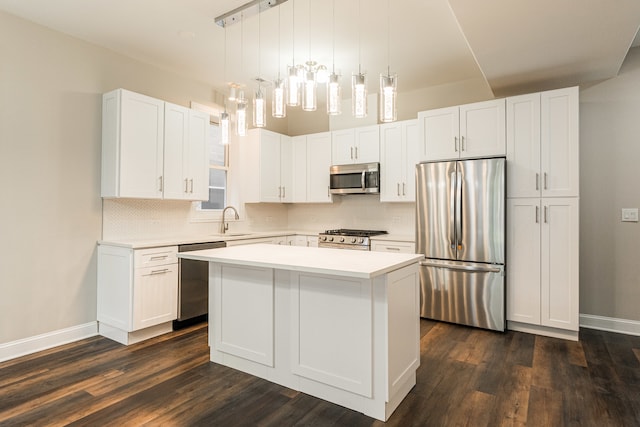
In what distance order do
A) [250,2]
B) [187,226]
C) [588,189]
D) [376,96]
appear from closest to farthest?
1. [250,2]
2. [588,189]
3. [187,226]
4. [376,96]

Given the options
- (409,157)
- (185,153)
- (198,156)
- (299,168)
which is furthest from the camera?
(299,168)

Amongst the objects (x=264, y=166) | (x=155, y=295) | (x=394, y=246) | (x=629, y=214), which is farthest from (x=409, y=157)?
(x=155, y=295)

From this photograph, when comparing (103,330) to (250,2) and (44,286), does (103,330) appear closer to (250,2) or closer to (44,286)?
(44,286)

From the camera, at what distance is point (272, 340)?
243cm

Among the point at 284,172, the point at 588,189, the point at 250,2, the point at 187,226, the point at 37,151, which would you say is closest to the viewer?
the point at 250,2

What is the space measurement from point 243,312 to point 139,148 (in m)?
1.99

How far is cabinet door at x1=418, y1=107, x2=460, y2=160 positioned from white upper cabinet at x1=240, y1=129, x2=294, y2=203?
6.91 feet

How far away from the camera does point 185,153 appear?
12.7 ft

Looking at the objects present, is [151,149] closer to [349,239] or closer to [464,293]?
[349,239]

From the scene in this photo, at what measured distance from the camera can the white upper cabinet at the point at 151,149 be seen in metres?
3.33

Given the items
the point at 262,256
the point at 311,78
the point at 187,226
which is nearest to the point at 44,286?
the point at 187,226

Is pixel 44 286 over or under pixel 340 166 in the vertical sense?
under

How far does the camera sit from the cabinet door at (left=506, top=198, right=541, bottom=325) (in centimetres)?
336

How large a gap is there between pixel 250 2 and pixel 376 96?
252 cm
